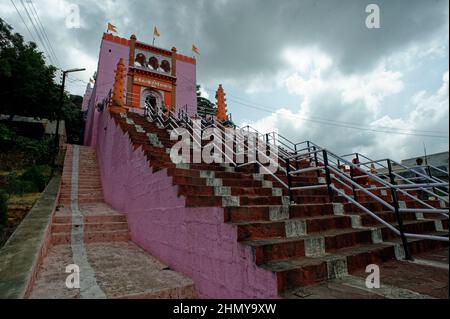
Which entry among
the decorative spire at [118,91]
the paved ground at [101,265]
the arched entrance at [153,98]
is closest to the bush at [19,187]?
the paved ground at [101,265]

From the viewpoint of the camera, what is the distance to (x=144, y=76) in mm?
16953

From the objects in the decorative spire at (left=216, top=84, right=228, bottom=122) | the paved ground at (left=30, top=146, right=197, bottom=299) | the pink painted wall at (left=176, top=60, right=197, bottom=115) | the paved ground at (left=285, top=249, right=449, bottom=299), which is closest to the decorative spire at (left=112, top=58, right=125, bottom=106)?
the paved ground at (left=30, top=146, right=197, bottom=299)

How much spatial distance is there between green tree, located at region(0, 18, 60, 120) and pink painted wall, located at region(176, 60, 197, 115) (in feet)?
29.4

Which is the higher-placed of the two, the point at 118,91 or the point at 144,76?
the point at 144,76

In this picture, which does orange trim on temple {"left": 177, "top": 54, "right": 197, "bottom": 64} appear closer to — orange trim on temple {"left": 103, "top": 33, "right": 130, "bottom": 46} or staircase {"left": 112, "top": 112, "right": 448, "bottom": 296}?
orange trim on temple {"left": 103, "top": 33, "right": 130, "bottom": 46}

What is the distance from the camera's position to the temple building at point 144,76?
53.0 feet

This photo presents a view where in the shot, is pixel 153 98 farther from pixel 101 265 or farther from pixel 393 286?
pixel 393 286

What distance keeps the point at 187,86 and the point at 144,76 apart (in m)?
3.40

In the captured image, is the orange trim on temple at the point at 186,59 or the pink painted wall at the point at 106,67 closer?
the pink painted wall at the point at 106,67

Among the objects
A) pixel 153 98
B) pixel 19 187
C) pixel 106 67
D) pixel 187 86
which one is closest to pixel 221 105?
pixel 187 86

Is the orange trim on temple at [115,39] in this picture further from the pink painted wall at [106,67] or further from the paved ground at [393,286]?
the paved ground at [393,286]

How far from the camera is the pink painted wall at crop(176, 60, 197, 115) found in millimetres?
18359

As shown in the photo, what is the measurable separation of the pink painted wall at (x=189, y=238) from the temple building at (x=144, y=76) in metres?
10.9
